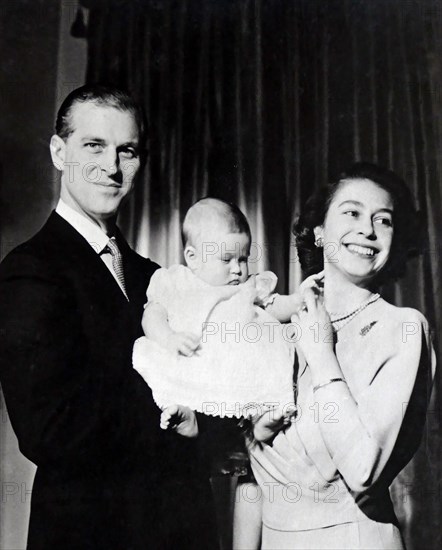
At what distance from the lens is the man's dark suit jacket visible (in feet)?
7.92

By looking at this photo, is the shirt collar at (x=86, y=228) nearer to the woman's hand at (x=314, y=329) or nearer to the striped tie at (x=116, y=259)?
the striped tie at (x=116, y=259)

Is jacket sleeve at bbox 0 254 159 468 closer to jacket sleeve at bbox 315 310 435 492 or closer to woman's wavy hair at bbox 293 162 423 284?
jacket sleeve at bbox 315 310 435 492

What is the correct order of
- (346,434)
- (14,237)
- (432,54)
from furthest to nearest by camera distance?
1. (432,54)
2. (14,237)
3. (346,434)

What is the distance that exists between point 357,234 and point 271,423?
71 centimetres

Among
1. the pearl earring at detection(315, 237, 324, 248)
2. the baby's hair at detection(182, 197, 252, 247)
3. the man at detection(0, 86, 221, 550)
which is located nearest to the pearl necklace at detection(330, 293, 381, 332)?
the pearl earring at detection(315, 237, 324, 248)

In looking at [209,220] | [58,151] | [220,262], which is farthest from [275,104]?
[58,151]

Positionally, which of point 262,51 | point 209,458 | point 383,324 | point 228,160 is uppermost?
point 262,51

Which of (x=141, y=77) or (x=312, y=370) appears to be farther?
(x=141, y=77)

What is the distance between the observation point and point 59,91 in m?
2.75

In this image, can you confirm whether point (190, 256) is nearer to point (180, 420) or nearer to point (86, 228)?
point (86, 228)

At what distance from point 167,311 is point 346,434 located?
70 cm

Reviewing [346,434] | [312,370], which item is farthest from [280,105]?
[346,434]

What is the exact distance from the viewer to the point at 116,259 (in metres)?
2.63

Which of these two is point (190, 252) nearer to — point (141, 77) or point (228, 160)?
point (228, 160)
